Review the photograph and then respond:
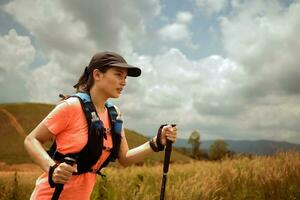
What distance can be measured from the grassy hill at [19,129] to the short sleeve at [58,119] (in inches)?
1733

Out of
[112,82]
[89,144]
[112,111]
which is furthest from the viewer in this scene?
[112,111]

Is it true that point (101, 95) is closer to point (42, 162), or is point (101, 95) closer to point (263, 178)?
point (42, 162)

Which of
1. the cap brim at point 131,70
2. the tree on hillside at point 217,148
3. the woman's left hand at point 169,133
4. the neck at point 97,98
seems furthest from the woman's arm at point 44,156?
the tree on hillside at point 217,148

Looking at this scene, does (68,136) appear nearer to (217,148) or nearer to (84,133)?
(84,133)

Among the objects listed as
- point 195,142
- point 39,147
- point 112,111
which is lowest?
point 39,147

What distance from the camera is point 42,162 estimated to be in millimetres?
3197

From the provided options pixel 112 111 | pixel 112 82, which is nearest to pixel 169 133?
pixel 112 111

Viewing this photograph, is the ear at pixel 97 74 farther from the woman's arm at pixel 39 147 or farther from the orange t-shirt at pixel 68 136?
the woman's arm at pixel 39 147

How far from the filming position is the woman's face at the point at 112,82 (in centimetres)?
364

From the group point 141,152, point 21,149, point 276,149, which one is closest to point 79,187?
point 141,152

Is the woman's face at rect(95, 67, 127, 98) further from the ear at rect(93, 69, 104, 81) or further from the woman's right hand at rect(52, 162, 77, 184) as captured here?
the woman's right hand at rect(52, 162, 77, 184)

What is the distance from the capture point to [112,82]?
3.65m

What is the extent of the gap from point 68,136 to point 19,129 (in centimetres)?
5639

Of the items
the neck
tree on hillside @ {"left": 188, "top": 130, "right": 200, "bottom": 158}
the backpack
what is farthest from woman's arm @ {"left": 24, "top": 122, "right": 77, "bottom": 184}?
tree on hillside @ {"left": 188, "top": 130, "right": 200, "bottom": 158}
